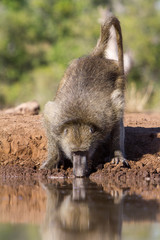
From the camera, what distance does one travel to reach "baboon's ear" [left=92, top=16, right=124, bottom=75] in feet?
24.2

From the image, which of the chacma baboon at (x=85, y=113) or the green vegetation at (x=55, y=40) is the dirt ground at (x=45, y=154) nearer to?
the chacma baboon at (x=85, y=113)

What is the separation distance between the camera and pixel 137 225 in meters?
3.94

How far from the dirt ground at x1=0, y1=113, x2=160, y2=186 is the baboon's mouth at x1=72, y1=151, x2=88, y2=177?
0.62 feet

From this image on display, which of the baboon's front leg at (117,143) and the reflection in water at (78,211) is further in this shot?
the baboon's front leg at (117,143)

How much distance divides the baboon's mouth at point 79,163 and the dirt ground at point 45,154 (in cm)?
19

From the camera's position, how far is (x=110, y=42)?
24.8ft

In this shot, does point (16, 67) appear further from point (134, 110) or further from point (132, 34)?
point (134, 110)

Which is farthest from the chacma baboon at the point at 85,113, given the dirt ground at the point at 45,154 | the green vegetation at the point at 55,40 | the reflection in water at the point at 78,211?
the green vegetation at the point at 55,40

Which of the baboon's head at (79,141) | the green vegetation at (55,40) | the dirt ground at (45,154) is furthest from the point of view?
the green vegetation at (55,40)

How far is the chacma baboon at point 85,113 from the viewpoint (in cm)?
617

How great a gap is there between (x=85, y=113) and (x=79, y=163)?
633 millimetres

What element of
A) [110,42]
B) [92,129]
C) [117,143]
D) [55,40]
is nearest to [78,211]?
[92,129]

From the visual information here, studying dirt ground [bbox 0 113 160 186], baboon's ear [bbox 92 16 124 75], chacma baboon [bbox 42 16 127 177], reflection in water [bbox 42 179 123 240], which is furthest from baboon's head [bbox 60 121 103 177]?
baboon's ear [bbox 92 16 124 75]

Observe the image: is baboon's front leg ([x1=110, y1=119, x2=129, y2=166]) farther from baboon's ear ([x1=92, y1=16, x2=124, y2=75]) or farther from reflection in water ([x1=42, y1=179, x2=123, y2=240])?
baboon's ear ([x1=92, y1=16, x2=124, y2=75])
